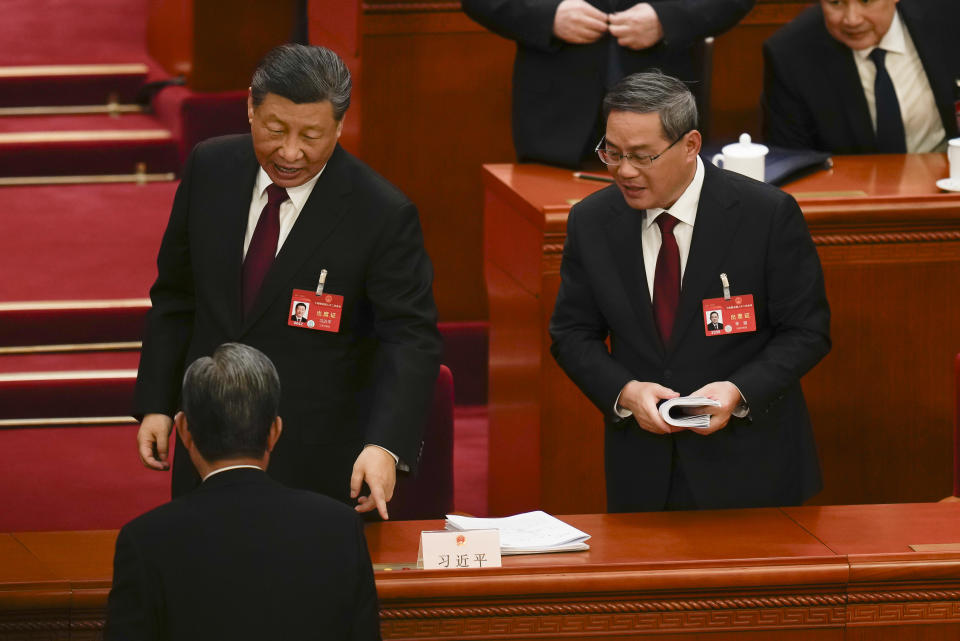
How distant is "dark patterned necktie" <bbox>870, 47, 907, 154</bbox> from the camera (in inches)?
150

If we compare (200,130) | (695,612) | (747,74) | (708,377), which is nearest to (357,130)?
(200,130)

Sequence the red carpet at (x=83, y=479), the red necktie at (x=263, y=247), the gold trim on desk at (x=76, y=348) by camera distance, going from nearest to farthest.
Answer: the red necktie at (x=263, y=247) < the red carpet at (x=83, y=479) < the gold trim on desk at (x=76, y=348)

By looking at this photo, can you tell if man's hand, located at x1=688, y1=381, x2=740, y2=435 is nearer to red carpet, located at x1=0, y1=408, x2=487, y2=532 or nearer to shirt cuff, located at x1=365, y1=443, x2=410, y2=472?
shirt cuff, located at x1=365, y1=443, x2=410, y2=472

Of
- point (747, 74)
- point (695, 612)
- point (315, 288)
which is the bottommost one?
point (695, 612)

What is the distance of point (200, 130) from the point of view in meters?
5.34

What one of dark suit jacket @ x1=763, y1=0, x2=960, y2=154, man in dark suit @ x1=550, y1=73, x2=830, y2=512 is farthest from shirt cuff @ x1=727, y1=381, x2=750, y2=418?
dark suit jacket @ x1=763, y1=0, x2=960, y2=154

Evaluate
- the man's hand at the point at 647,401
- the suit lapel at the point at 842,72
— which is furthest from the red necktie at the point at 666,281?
the suit lapel at the point at 842,72

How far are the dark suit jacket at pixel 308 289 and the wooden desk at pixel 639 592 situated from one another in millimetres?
262

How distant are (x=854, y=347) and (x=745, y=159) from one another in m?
0.51

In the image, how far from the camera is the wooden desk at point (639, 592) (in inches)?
89.1

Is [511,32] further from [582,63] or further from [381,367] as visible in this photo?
[381,367]

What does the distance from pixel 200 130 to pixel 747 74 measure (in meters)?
1.95

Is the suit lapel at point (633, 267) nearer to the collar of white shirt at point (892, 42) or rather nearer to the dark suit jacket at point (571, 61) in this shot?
the dark suit jacket at point (571, 61)

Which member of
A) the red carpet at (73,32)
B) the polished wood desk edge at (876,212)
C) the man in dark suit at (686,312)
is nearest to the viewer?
the man in dark suit at (686,312)
